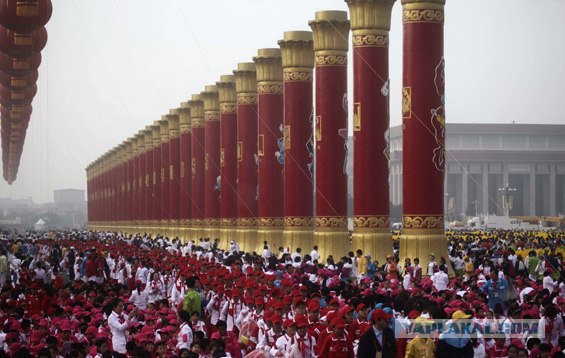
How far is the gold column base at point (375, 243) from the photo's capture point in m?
41.7

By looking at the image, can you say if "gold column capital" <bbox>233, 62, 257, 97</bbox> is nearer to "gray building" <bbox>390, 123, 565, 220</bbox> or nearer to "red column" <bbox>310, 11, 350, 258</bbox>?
"red column" <bbox>310, 11, 350, 258</bbox>

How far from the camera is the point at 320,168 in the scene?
48.2 m

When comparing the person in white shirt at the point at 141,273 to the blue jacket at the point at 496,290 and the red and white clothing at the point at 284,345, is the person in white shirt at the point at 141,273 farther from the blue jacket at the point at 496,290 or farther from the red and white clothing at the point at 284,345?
the red and white clothing at the point at 284,345

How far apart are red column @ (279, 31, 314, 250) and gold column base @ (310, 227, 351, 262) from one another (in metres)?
4.93

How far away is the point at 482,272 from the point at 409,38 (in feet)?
28.5

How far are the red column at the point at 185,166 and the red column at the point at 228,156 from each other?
13.8 meters

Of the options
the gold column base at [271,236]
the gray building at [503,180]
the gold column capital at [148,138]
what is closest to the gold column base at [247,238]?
the gold column base at [271,236]

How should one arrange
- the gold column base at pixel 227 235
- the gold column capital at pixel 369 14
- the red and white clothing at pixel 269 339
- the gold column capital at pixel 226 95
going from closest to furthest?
the red and white clothing at pixel 269 339 < the gold column capital at pixel 369 14 < the gold column base at pixel 227 235 < the gold column capital at pixel 226 95

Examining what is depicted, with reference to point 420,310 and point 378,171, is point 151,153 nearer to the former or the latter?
point 378,171

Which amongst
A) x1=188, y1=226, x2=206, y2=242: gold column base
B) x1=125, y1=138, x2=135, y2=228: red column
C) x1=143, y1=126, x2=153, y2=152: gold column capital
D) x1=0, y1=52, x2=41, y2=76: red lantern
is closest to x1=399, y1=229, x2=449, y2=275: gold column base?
x1=0, y1=52, x2=41, y2=76: red lantern

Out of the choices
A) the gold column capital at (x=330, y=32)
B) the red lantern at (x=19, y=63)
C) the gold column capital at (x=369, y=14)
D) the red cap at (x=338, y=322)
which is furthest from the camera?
the gold column capital at (x=330, y=32)

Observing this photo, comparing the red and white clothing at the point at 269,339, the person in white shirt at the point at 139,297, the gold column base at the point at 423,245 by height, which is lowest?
the person in white shirt at the point at 139,297

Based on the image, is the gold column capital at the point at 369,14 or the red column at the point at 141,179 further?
the red column at the point at 141,179

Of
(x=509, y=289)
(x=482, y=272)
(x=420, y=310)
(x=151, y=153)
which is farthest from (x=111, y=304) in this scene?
(x=151, y=153)
